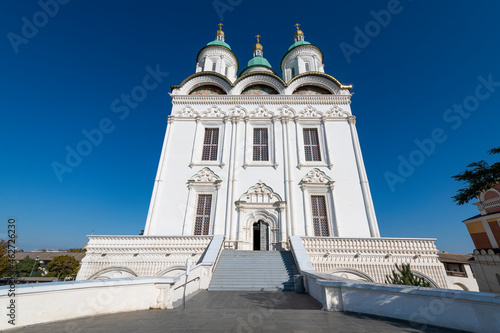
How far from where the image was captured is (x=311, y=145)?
51.4 ft

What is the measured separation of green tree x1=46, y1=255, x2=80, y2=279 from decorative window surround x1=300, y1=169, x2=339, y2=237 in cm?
3277

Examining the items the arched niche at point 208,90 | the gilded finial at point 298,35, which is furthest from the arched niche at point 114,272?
the gilded finial at point 298,35

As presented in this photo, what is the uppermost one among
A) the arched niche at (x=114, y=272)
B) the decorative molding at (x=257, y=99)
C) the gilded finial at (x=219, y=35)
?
the gilded finial at (x=219, y=35)

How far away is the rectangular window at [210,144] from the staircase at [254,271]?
748 cm

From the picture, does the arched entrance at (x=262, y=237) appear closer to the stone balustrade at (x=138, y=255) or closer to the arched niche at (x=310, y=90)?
the stone balustrade at (x=138, y=255)

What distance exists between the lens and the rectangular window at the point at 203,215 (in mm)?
13062

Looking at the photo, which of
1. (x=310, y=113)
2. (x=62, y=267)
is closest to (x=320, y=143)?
(x=310, y=113)

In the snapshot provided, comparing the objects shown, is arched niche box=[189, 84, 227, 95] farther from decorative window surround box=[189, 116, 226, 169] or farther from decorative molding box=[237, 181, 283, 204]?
decorative molding box=[237, 181, 283, 204]

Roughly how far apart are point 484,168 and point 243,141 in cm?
1215

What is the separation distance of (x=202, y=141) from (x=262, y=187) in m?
5.99

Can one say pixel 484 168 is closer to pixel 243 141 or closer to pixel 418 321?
pixel 418 321

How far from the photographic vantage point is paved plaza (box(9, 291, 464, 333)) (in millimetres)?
3293

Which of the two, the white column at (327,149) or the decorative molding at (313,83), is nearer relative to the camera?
the white column at (327,149)

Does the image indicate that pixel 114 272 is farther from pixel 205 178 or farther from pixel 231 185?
pixel 231 185
